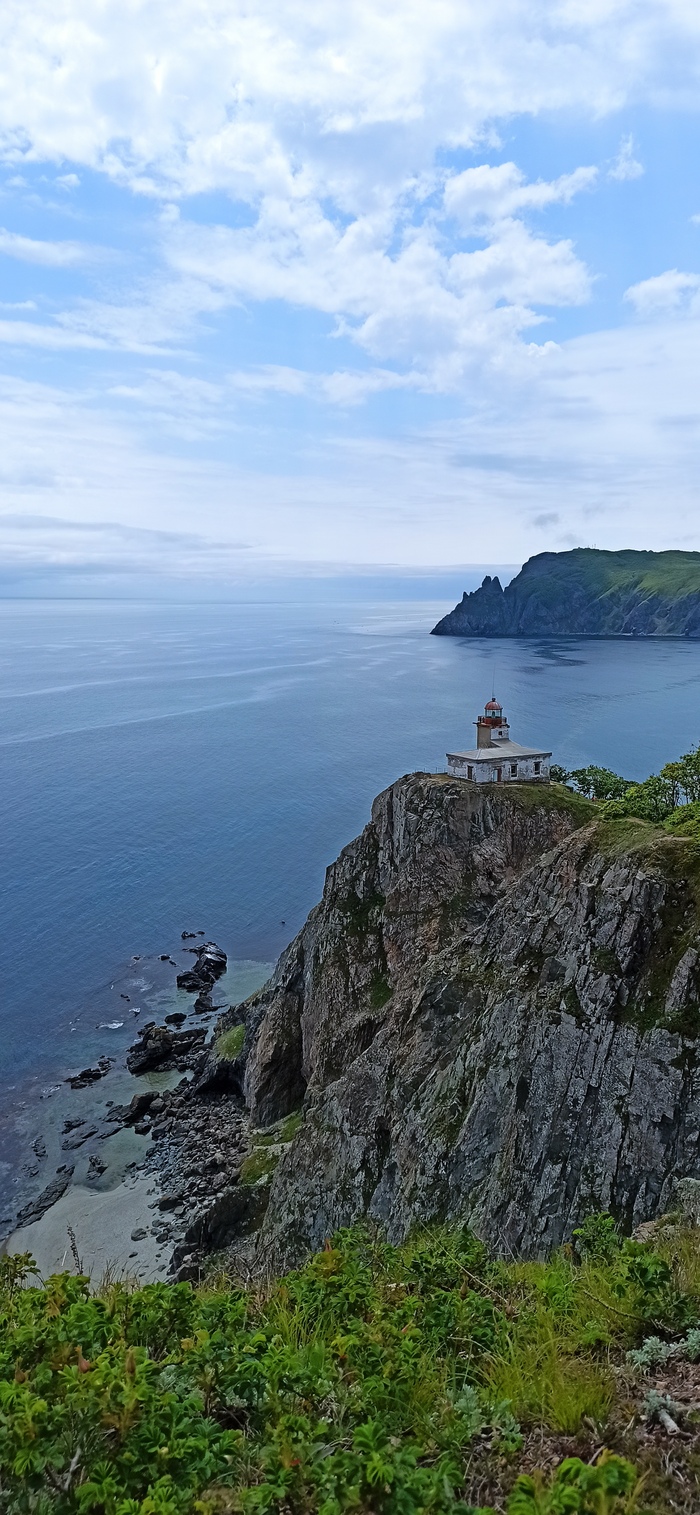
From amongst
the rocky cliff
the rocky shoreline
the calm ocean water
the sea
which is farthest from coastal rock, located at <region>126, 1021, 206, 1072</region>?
the rocky cliff

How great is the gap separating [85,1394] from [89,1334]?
124 centimetres

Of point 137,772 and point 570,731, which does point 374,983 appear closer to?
point 137,772

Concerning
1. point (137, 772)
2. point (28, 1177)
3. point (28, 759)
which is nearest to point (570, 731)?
point (137, 772)

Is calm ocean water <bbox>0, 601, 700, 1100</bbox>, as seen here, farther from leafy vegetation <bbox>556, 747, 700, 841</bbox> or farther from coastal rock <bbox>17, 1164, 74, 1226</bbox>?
leafy vegetation <bbox>556, 747, 700, 841</bbox>

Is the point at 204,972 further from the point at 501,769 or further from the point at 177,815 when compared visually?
the point at 177,815

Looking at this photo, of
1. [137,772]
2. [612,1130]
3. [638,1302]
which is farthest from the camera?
[137,772]

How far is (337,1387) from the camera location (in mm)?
7996

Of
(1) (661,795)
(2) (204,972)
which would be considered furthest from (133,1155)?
(1) (661,795)

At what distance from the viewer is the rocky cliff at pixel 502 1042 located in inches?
962

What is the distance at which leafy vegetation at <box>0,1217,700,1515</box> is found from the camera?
21.1 ft

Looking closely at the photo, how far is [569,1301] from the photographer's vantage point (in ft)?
Answer: 30.9

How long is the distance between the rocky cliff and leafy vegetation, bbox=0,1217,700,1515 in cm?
1486

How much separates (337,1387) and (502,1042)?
22.3 m

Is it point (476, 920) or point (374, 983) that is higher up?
point (476, 920)
